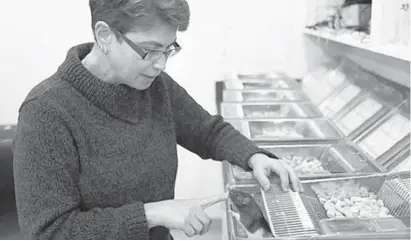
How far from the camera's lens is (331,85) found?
258 cm

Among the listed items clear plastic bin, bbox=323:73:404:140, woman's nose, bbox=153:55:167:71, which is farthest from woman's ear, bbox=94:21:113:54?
clear plastic bin, bbox=323:73:404:140

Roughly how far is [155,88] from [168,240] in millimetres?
433

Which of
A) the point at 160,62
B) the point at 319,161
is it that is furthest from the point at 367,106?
the point at 160,62

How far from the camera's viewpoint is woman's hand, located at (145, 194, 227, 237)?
948mm

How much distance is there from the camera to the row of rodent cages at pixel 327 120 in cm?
153

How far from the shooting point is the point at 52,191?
0.93 m

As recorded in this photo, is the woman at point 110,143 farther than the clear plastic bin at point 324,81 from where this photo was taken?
No

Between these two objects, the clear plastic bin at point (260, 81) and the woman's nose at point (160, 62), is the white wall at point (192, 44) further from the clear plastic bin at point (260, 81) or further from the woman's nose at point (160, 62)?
the woman's nose at point (160, 62)

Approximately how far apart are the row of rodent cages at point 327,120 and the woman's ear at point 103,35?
21.7 inches

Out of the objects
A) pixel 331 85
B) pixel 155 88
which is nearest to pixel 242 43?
pixel 331 85

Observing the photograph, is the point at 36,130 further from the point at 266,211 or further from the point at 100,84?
the point at 266,211

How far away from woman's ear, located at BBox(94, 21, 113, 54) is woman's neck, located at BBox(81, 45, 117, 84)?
0.12 ft

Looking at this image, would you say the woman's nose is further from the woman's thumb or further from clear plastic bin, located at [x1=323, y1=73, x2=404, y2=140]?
clear plastic bin, located at [x1=323, y1=73, x2=404, y2=140]

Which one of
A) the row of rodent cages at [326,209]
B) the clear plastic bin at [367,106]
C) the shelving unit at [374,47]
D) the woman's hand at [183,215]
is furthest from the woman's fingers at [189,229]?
the clear plastic bin at [367,106]
